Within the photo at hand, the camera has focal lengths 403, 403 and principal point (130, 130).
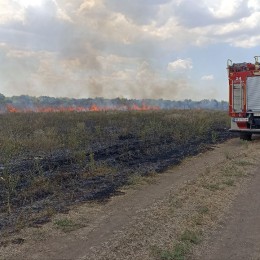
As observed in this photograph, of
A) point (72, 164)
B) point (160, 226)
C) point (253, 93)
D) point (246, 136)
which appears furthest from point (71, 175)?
point (246, 136)

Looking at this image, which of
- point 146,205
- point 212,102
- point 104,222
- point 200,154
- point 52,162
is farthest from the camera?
point 212,102

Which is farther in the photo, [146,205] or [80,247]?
[146,205]

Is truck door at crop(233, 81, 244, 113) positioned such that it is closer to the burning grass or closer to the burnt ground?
the burning grass

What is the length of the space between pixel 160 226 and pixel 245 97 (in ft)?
42.1

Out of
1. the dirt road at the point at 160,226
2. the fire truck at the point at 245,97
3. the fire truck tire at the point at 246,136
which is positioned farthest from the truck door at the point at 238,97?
the dirt road at the point at 160,226

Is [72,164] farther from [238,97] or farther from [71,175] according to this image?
[238,97]

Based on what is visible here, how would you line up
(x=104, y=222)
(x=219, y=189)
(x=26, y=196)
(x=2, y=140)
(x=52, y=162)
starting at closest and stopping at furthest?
(x=104, y=222) < (x=26, y=196) < (x=219, y=189) < (x=52, y=162) < (x=2, y=140)

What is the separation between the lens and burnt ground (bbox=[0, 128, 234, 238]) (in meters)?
7.36

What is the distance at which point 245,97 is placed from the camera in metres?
18.1

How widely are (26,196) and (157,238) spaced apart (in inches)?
141

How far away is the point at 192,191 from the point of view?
8.82 m

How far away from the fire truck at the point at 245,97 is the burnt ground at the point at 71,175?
89.9 inches

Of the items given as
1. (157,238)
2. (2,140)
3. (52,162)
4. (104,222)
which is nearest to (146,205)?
(104,222)

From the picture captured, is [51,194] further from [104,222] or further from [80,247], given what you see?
[80,247]
